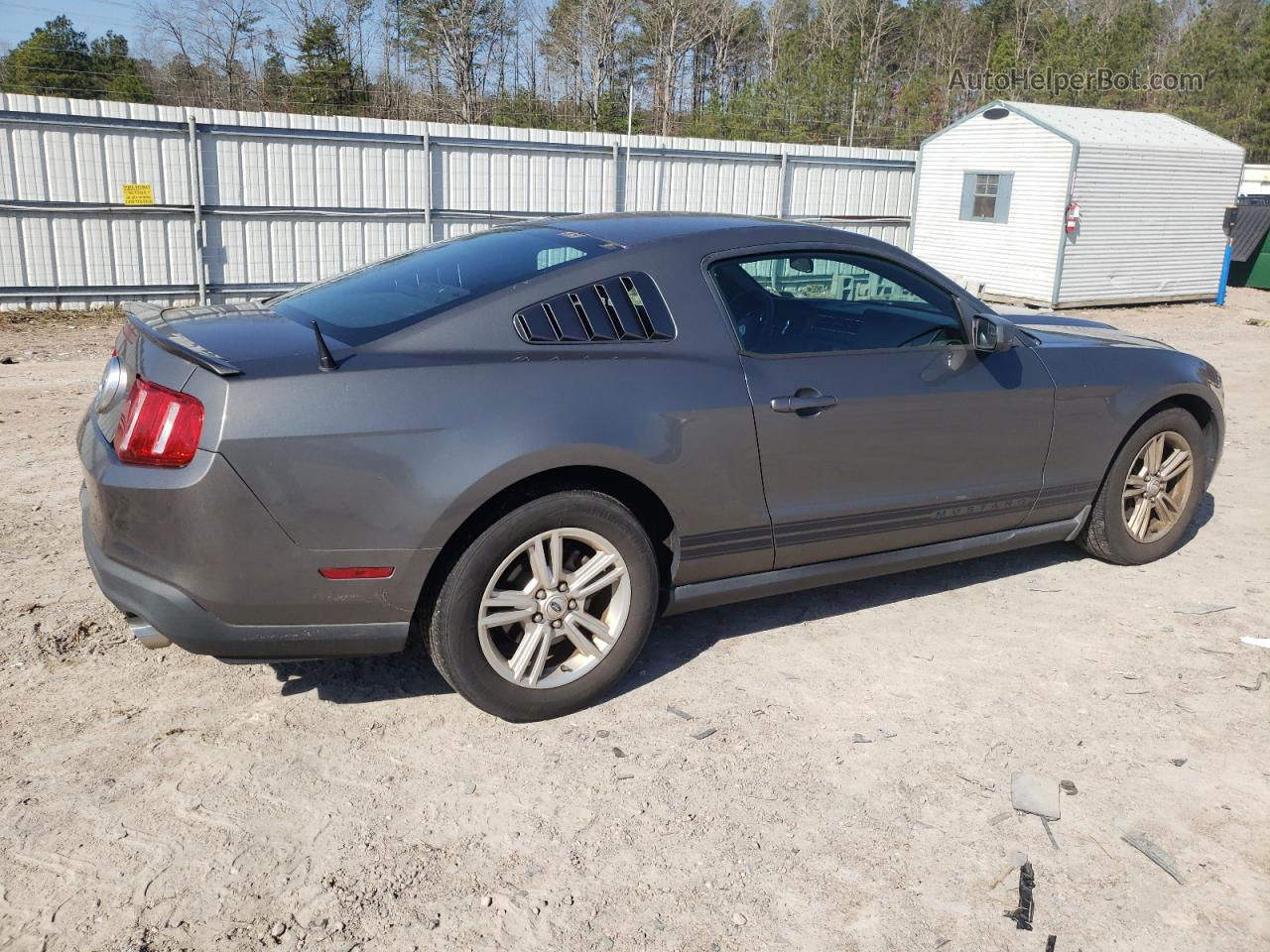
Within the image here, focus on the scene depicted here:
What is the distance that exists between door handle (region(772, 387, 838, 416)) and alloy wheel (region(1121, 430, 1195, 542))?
1942 millimetres

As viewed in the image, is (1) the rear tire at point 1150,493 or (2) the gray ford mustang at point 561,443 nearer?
(2) the gray ford mustang at point 561,443

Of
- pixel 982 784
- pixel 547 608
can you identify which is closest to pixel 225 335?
pixel 547 608

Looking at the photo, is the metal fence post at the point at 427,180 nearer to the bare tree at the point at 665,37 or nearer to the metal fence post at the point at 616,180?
the metal fence post at the point at 616,180

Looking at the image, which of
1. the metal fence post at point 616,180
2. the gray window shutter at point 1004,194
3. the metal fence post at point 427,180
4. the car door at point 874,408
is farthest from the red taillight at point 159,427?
the gray window shutter at point 1004,194

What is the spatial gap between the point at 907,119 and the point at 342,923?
40.0 m

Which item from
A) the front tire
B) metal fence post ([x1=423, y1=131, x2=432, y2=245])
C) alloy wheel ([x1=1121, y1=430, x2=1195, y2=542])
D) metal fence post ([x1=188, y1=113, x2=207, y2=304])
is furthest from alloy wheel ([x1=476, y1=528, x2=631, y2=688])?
metal fence post ([x1=423, y1=131, x2=432, y2=245])

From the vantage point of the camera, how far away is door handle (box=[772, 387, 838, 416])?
12.3 feet

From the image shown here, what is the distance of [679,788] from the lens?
3.19 m

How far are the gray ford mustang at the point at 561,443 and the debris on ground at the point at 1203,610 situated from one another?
618mm

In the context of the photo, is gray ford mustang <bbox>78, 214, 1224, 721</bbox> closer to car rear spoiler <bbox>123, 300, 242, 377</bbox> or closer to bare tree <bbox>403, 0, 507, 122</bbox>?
car rear spoiler <bbox>123, 300, 242, 377</bbox>

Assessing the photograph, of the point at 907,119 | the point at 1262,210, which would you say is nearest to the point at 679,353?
the point at 1262,210

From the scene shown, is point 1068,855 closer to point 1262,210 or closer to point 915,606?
point 915,606

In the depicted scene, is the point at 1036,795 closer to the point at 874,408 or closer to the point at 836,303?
the point at 874,408

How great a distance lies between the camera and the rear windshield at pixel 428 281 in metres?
3.44
